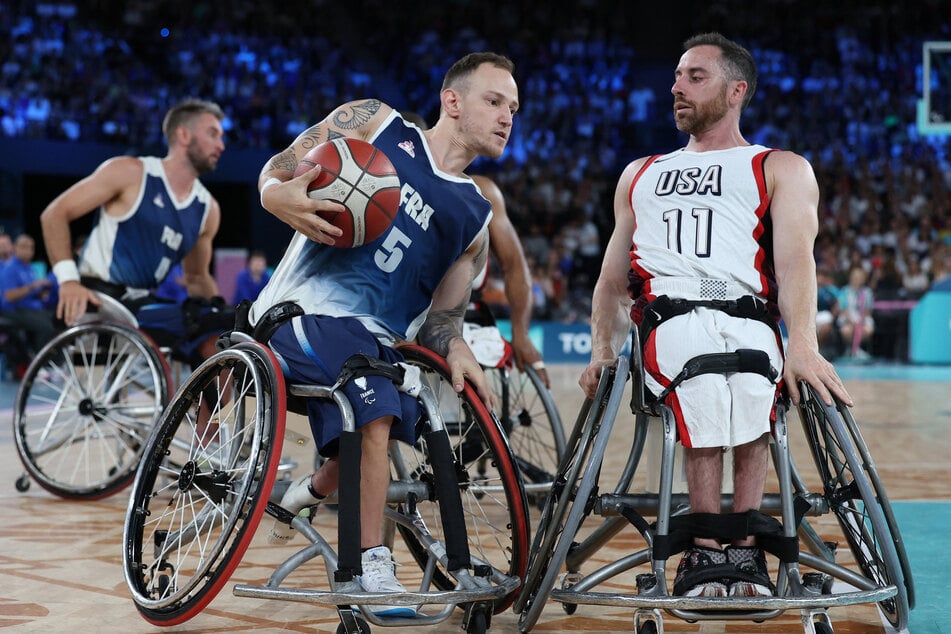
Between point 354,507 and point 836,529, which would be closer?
point 354,507

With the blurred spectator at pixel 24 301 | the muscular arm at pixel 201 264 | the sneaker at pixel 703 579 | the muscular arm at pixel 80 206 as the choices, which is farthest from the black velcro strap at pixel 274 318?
the blurred spectator at pixel 24 301

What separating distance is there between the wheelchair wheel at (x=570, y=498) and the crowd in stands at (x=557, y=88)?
12.7 meters

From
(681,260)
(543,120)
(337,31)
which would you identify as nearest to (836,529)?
(681,260)

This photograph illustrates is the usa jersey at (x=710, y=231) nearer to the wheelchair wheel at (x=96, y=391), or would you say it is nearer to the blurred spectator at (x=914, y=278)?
the wheelchair wheel at (x=96, y=391)

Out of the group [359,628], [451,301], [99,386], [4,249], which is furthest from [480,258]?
[4,249]

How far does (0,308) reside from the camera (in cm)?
1211

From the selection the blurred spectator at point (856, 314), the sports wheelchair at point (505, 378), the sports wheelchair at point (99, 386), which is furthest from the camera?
the blurred spectator at point (856, 314)

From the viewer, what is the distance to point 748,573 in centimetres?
269

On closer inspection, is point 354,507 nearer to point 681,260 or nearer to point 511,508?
point 511,508

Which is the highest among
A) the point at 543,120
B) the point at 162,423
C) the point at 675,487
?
the point at 543,120

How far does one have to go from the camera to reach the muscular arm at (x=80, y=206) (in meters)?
5.12

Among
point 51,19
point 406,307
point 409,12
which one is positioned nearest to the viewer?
point 406,307

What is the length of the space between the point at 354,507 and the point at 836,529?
2553mm

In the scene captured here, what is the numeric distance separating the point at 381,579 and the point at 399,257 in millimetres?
918
